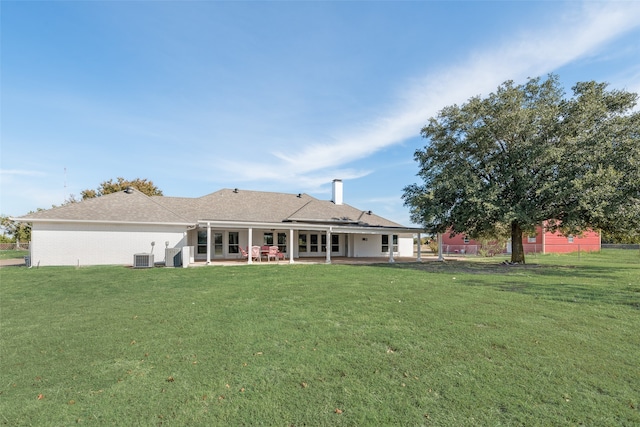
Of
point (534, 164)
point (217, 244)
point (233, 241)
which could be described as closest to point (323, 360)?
point (534, 164)

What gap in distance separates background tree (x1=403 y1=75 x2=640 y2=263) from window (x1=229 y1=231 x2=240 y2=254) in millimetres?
11796

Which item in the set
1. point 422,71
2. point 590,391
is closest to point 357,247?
point 422,71

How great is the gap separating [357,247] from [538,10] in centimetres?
1794

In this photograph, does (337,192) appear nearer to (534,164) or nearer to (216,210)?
(216,210)

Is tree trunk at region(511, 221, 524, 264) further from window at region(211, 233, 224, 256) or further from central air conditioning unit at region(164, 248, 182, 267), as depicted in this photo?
central air conditioning unit at region(164, 248, 182, 267)

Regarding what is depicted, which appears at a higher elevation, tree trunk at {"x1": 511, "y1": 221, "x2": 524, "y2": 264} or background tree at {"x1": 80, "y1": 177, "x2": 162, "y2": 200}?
background tree at {"x1": 80, "y1": 177, "x2": 162, "y2": 200}

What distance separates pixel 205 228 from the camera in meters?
20.8

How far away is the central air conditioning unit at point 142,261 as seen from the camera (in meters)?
15.4

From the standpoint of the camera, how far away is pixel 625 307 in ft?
22.8

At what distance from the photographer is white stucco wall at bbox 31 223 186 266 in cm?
1675

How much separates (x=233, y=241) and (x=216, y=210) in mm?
2466

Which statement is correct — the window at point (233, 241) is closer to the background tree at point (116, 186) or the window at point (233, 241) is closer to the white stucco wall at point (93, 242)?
the white stucco wall at point (93, 242)

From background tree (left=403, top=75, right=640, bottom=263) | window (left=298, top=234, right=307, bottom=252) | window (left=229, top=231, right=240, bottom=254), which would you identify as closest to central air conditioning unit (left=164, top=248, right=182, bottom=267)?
window (left=229, top=231, right=240, bottom=254)

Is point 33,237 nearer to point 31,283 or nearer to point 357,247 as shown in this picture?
point 31,283
